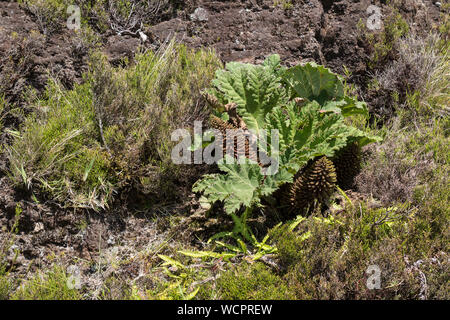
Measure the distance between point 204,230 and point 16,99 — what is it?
1800 mm

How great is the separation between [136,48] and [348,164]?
2.11 meters

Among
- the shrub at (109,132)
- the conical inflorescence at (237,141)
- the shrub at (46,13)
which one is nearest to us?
the shrub at (109,132)

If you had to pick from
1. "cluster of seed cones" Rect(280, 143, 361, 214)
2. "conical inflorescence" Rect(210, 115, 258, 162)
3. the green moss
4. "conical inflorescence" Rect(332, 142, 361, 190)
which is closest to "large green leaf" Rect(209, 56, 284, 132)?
"conical inflorescence" Rect(210, 115, 258, 162)

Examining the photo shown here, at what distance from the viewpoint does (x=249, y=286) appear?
2668 mm

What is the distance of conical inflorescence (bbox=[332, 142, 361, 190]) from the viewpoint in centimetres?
333

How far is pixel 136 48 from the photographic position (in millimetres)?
4027

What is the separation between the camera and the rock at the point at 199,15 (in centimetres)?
433

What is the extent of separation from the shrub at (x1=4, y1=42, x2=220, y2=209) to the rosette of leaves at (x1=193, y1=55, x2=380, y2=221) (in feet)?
1.09

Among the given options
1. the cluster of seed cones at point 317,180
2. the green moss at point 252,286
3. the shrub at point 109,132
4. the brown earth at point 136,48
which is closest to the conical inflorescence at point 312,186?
the cluster of seed cones at point 317,180

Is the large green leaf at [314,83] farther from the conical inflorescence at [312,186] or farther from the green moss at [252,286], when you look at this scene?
the green moss at [252,286]

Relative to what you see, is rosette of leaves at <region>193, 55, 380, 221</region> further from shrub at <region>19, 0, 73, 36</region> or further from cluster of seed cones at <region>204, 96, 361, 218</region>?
shrub at <region>19, 0, 73, 36</region>

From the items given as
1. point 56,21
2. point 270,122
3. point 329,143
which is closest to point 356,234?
point 329,143

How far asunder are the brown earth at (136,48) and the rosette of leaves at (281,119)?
2.07 ft
